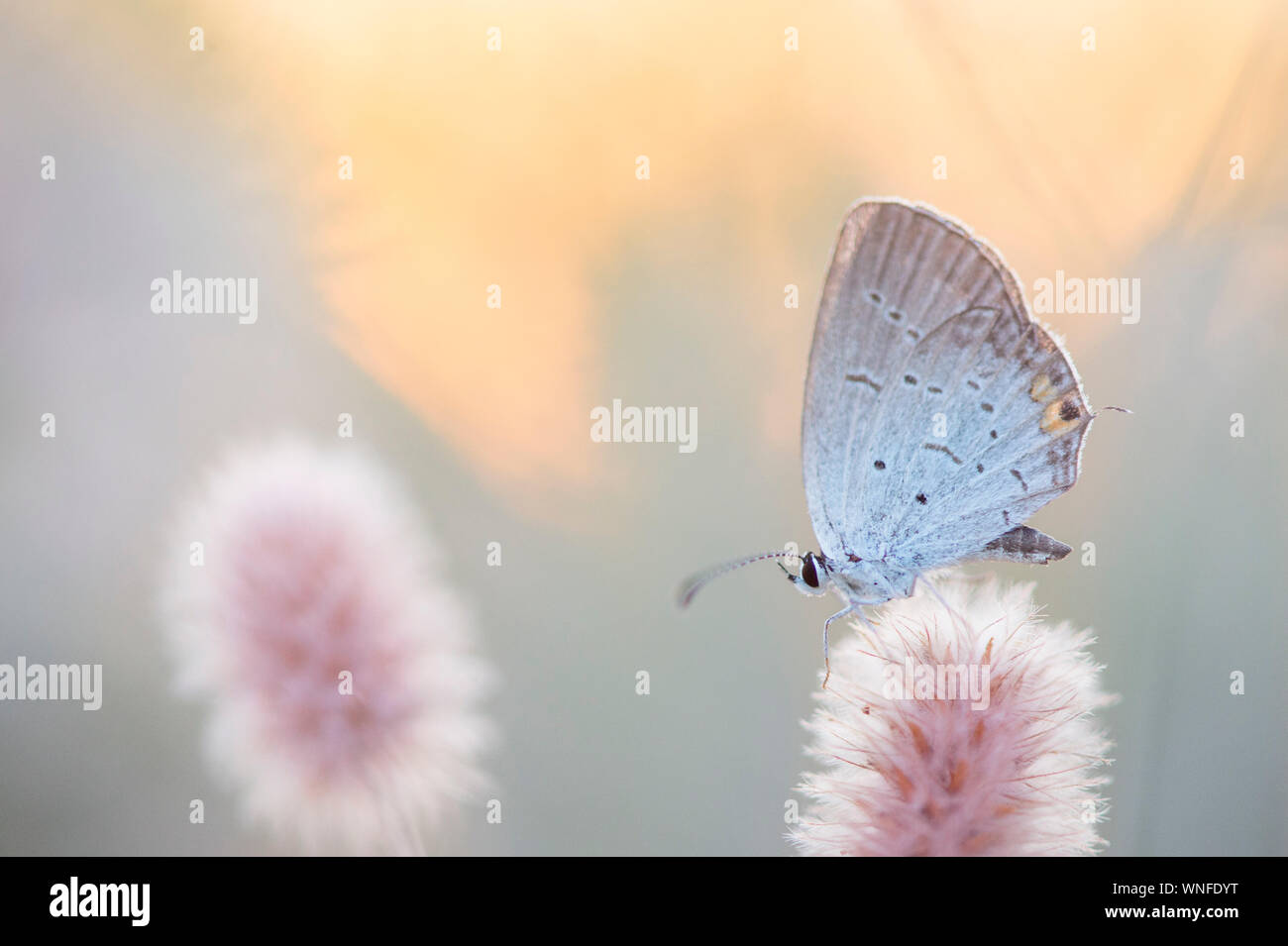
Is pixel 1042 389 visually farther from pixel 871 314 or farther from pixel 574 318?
pixel 574 318

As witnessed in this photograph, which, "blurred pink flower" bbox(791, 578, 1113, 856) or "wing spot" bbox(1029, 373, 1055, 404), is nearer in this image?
"blurred pink flower" bbox(791, 578, 1113, 856)

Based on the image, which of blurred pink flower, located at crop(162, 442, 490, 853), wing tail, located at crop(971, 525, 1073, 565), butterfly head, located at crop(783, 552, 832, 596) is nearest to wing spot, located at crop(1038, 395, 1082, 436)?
wing tail, located at crop(971, 525, 1073, 565)

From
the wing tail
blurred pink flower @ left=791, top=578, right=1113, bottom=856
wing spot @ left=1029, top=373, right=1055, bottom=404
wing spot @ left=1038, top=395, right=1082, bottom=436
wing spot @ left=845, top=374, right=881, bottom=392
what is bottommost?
blurred pink flower @ left=791, top=578, right=1113, bottom=856

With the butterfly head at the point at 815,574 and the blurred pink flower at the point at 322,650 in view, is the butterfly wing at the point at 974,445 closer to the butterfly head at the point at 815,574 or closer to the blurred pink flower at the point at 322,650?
the butterfly head at the point at 815,574

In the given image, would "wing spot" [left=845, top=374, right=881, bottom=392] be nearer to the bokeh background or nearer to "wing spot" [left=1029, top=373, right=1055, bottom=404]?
"wing spot" [left=1029, top=373, right=1055, bottom=404]

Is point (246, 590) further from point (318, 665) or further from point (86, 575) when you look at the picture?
point (86, 575)

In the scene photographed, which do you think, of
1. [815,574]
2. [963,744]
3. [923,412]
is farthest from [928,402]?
[963,744]
